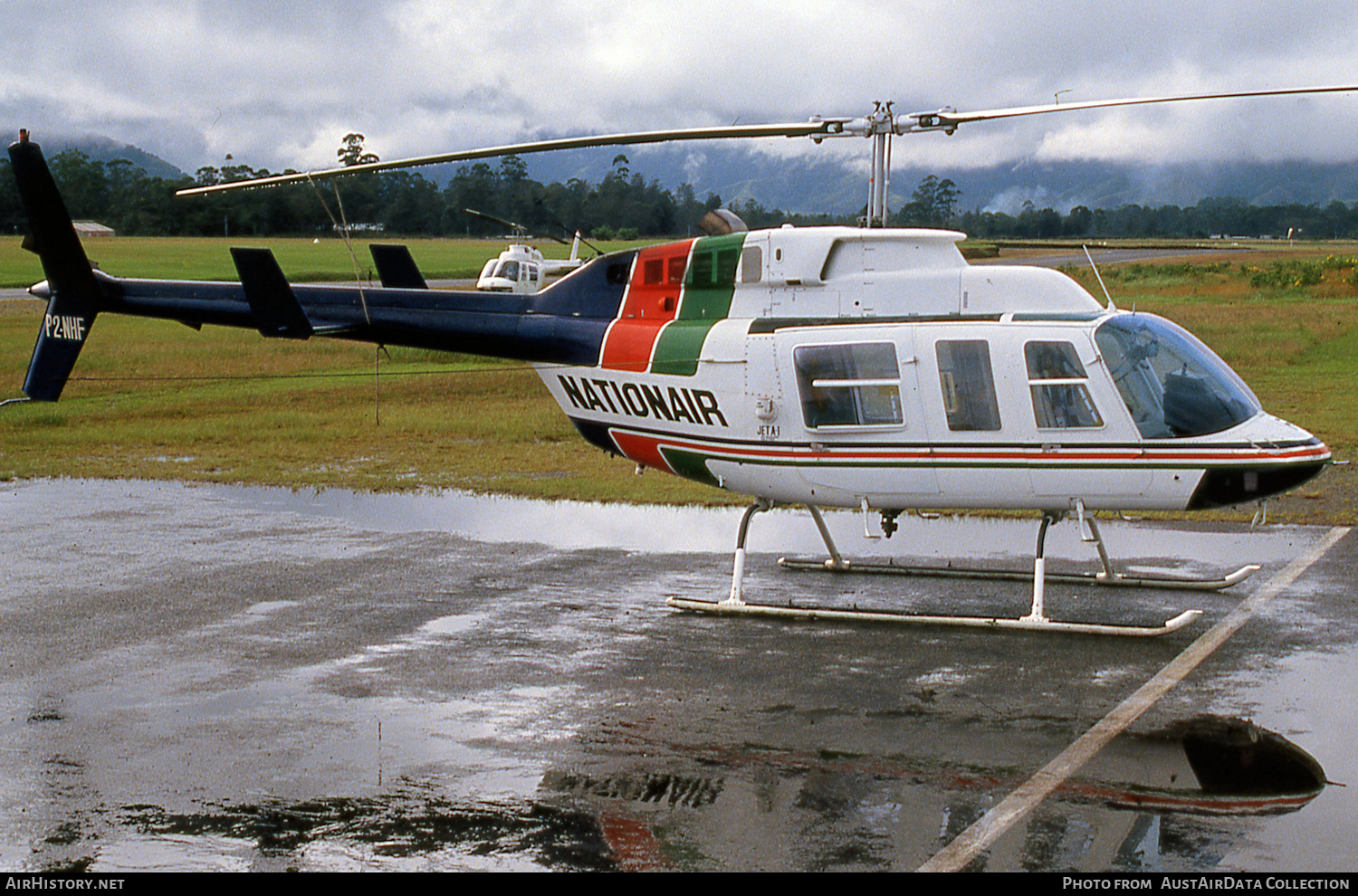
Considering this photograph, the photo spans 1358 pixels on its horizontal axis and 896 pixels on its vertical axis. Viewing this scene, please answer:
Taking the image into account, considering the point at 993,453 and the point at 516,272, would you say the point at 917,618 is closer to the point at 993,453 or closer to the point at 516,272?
the point at 993,453

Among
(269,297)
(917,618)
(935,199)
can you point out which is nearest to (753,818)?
(917,618)

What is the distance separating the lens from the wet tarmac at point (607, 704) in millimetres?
6453

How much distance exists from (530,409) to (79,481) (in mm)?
8798

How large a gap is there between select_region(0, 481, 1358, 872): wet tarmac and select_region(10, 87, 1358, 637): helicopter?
0.79 meters

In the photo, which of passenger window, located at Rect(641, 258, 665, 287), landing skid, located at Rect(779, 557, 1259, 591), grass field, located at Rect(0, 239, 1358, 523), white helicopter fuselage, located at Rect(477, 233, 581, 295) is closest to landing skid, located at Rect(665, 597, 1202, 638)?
landing skid, located at Rect(779, 557, 1259, 591)

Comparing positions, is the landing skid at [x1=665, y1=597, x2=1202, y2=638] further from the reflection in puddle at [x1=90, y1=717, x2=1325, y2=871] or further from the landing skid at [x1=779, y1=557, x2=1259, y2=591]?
the reflection in puddle at [x1=90, y1=717, x2=1325, y2=871]

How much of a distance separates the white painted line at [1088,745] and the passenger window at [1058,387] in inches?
78.2

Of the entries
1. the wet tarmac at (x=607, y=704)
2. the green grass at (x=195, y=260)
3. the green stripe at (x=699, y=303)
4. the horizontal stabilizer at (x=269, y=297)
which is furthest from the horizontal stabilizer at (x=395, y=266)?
the green grass at (x=195, y=260)

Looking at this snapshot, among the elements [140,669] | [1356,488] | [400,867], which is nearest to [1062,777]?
[400,867]

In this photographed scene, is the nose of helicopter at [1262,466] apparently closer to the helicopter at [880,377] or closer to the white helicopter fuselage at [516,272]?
the helicopter at [880,377]

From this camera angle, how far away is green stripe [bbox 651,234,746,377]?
Result: 11.5 m

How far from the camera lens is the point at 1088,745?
25.1 ft

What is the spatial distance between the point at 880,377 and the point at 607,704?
12.5ft

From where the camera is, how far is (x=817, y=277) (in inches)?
444
